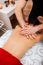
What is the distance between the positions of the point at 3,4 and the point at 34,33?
4.14 feet

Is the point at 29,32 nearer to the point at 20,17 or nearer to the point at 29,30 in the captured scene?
the point at 29,30

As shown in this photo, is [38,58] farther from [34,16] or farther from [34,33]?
[34,16]

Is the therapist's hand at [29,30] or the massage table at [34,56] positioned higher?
the therapist's hand at [29,30]

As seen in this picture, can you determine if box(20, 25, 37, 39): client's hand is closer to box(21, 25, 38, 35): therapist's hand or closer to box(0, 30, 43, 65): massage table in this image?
box(21, 25, 38, 35): therapist's hand

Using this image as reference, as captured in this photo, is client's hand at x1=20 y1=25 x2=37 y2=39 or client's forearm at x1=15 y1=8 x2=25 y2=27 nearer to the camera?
client's hand at x1=20 y1=25 x2=37 y2=39

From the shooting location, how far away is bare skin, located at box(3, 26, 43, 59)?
123 centimetres

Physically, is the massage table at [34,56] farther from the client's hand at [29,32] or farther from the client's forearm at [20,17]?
the client's forearm at [20,17]

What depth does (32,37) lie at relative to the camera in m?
1.32

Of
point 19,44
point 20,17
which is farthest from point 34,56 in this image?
point 20,17

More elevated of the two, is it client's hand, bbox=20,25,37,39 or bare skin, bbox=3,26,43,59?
client's hand, bbox=20,25,37,39

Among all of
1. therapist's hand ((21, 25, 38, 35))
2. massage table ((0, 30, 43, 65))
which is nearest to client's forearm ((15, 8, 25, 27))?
therapist's hand ((21, 25, 38, 35))

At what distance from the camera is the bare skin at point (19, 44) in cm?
123

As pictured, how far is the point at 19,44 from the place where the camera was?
1271 millimetres

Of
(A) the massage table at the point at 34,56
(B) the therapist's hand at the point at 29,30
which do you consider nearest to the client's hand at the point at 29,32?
(B) the therapist's hand at the point at 29,30
